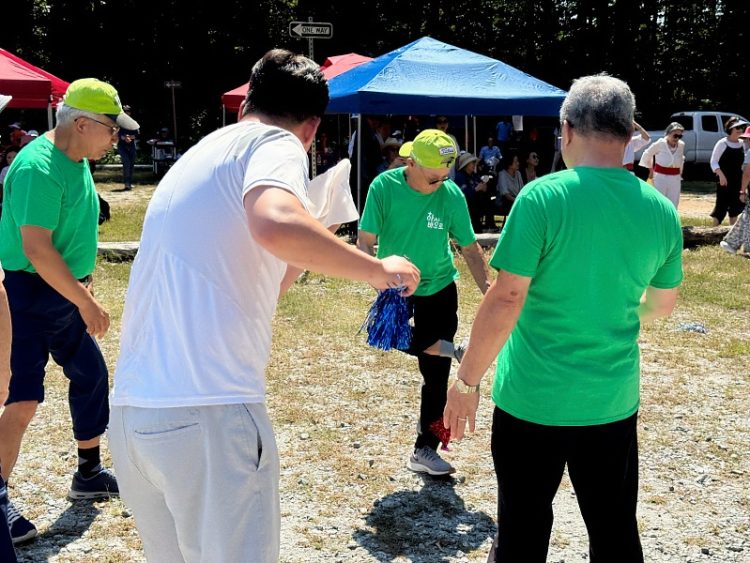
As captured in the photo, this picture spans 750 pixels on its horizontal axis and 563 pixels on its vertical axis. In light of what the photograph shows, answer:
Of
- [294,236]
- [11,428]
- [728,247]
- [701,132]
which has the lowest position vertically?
[728,247]

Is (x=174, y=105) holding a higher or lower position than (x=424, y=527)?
higher

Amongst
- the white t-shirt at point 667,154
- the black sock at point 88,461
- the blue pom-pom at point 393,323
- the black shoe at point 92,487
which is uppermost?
the white t-shirt at point 667,154

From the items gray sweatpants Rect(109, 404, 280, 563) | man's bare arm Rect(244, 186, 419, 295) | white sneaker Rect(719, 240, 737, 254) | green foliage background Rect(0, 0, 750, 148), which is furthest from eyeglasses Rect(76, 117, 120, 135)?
green foliage background Rect(0, 0, 750, 148)

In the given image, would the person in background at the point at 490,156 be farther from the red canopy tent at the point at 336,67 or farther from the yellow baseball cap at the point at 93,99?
the yellow baseball cap at the point at 93,99

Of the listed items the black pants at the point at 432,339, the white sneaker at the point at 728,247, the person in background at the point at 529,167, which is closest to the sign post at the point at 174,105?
the person in background at the point at 529,167

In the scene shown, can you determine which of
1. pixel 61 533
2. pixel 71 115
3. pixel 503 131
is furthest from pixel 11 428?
pixel 503 131

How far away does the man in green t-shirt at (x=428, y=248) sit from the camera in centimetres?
458

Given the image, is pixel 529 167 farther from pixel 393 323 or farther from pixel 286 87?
pixel 286 87

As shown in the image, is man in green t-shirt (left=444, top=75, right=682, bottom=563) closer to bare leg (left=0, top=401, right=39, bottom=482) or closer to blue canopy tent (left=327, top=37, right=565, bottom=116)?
bare leg (left=0, top=401, right=39, bottom=482)

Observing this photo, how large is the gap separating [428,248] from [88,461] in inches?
81.8

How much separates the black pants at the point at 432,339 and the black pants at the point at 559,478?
6.17 feet

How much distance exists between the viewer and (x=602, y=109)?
255 centimetres

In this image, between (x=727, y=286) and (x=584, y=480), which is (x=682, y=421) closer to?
(x=584, y=480)

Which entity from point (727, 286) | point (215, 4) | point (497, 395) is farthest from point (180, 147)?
point (497, 395)
